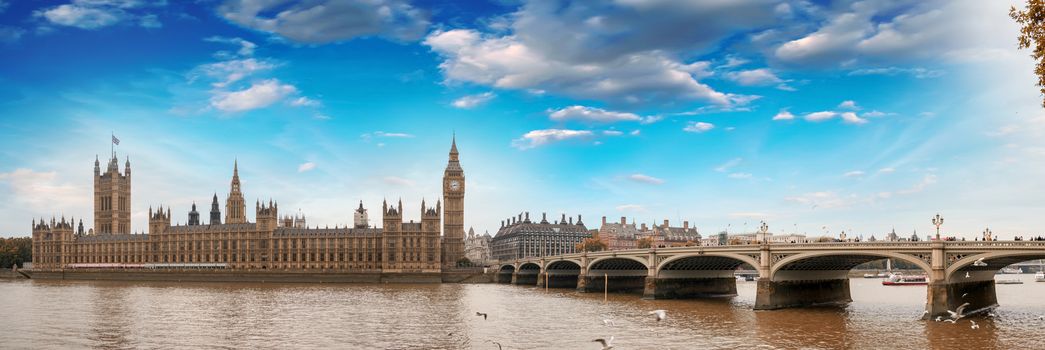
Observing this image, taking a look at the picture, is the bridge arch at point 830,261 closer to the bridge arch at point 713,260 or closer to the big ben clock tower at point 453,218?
the bridge arch at point 713,260

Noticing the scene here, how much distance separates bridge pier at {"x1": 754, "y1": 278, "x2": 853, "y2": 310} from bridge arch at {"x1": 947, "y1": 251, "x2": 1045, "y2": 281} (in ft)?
48.8

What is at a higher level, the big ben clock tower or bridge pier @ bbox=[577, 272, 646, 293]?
the big ben clock tower

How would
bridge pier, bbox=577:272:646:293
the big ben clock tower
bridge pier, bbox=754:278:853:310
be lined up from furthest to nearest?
the big ben clock tower → bridge pier, bbox=577:272:646:293 → bridge pier, bbox=754:278:853:310

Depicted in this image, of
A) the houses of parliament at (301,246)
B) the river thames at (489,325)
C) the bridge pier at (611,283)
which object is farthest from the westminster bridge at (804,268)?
the houses of parliament at (301,246)

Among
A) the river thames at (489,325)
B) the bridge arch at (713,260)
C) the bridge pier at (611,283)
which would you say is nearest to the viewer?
the river thames at (489,325)

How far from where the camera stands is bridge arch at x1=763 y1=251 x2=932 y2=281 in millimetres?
63647

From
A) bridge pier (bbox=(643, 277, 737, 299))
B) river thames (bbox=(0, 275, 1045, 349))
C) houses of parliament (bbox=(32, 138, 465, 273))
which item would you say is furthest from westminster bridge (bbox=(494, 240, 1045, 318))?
houses of parliament (bbox=(32, 138, 465, 273))

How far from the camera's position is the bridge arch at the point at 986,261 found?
5628 centimetres

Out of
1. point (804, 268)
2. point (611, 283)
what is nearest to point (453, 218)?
point (611, 283)

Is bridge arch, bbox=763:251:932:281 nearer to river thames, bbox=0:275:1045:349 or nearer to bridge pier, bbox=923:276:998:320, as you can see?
bridge pier, bbox=923:276:998:320

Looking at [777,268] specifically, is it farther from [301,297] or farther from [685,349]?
[301,297]

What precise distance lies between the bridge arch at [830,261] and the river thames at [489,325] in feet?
12.7

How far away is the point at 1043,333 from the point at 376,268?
13325cm

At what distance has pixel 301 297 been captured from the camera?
98125 mm
